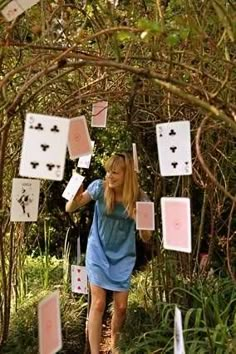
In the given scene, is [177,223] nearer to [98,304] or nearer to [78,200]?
[98,304]

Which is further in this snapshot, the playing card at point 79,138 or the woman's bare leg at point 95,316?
the woman's bare leg at point 95,316

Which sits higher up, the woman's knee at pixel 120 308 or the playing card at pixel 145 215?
the playing card at pixel 145 215

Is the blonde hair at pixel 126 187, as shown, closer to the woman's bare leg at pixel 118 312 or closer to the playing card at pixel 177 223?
the woman's bare leg at pixel 118 312

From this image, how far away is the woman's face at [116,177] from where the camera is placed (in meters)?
4.36

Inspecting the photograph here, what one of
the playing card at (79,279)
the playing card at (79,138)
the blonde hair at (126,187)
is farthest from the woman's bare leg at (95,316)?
the playing card at (79,138)

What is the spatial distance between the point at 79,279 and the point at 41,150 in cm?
280

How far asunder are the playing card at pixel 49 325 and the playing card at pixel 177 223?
0.49 meters

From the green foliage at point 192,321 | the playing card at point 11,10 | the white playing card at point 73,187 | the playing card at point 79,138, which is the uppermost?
the playing card at point 11,10

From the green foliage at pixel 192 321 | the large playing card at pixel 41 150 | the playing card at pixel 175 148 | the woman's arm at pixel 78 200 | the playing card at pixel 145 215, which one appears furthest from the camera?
the woman's arm at pixel 78 200

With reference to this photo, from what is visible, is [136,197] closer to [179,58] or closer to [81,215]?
[179,58]

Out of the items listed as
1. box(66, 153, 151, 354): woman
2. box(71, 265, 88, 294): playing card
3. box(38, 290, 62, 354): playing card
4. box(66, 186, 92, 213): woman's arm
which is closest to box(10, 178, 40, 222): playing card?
box(38, 290, 62, 354): playing card

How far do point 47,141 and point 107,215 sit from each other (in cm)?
236

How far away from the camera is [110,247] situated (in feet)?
14.6

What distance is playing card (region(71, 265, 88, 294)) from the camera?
4.75 metres
